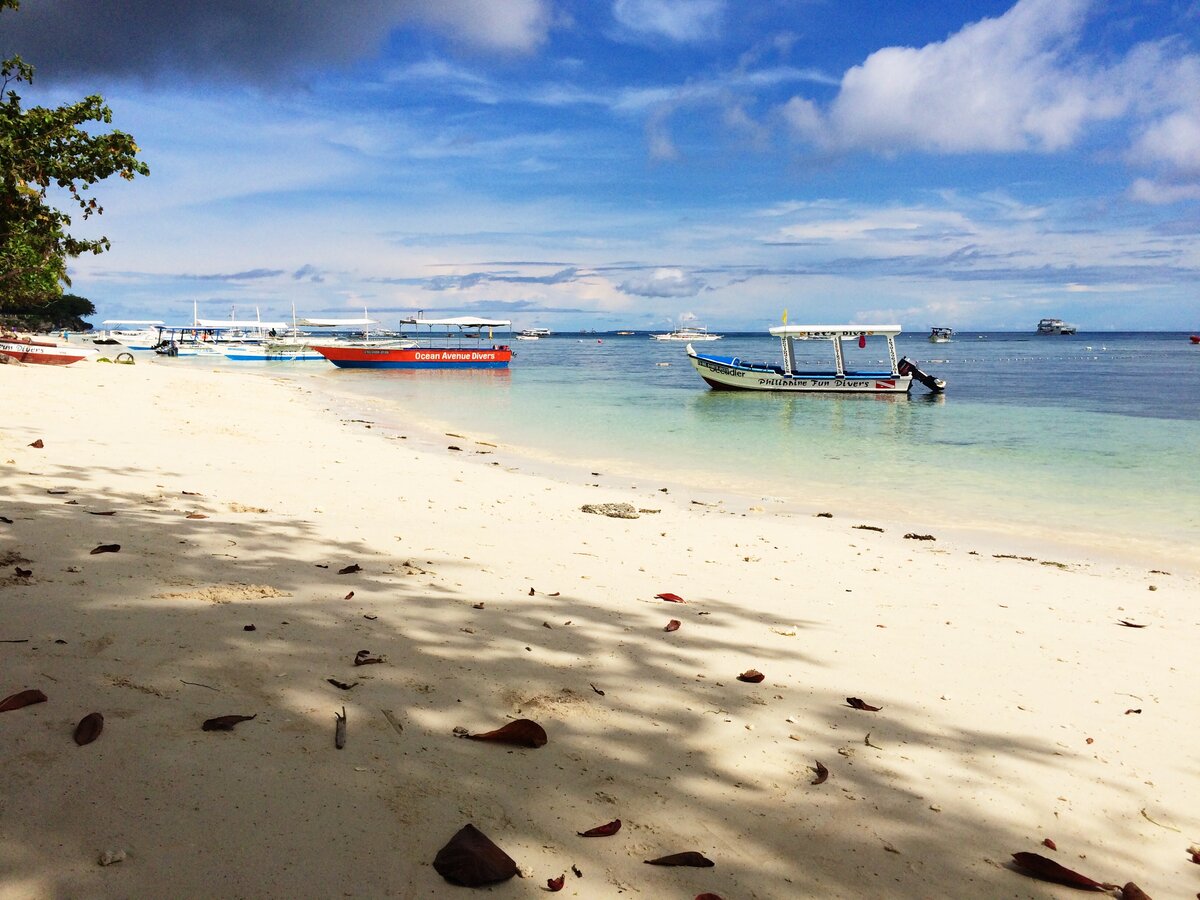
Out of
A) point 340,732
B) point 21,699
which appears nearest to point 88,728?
point 21,699

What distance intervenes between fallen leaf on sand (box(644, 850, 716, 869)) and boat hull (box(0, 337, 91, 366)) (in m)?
31.5

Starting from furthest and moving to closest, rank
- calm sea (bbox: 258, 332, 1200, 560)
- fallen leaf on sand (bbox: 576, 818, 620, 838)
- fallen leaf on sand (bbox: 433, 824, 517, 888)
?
calm sea (bbox: 258, 332, 1200, 560)
fallen leaf on sand (bbox: 576, 818, 620, 838)
fallen leaf on sand (bbox: 433, 824, 517, 888)

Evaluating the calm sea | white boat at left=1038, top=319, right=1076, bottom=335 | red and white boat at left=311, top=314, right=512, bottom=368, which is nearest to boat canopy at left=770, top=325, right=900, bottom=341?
the calm sea

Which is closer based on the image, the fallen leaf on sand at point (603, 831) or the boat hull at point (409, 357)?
the fallen leaf on sand at point (603, 831)

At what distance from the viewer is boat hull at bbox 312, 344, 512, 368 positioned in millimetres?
55125

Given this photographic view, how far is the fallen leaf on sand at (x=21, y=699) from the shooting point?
2646 mm

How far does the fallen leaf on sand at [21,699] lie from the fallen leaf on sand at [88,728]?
23cm

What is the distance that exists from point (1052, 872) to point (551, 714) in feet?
A: 6.01

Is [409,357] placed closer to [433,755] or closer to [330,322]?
[330,322]

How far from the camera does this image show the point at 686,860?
234 centimetres

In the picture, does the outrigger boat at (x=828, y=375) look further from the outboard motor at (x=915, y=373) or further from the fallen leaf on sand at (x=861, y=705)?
the fallen leaf on sand at (x=861, y=705)

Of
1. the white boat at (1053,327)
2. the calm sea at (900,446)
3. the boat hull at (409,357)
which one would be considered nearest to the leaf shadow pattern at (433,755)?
the calm sea at (900,446)

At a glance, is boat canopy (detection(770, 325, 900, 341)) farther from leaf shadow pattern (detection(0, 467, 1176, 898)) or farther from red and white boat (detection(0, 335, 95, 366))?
leaf shadow pattern (detection(0, 467, 1176, 898))

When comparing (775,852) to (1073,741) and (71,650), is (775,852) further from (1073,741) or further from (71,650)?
(71,650)
